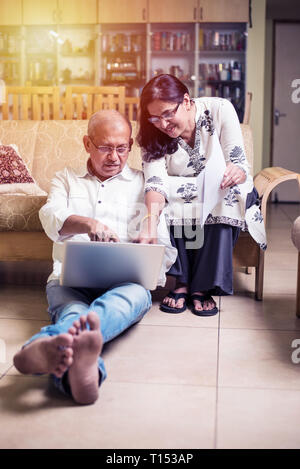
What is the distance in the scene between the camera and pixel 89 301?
1841mm

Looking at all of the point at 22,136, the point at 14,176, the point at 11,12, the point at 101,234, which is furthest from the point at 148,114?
the point at 11,12

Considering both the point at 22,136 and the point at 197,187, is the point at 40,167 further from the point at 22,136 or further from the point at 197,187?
the point at 197,187

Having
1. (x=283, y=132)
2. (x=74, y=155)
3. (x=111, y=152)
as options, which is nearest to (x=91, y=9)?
(x=283, y=132)

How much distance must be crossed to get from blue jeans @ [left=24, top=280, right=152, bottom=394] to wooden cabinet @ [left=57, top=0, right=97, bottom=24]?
16.5 feet

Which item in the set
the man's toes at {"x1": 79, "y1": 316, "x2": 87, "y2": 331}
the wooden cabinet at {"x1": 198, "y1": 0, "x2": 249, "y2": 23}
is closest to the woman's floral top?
the man's toes at {"x1": 79, "y1": 316, "x2": 87, "y2": 331}

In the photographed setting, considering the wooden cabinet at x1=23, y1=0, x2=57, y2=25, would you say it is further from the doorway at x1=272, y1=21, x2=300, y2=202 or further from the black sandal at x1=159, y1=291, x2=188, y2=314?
the black sandal at x1=159, y1=291, x2=188, y2=314

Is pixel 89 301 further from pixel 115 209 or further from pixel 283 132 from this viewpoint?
pixel 283 132

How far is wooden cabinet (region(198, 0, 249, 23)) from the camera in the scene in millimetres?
6016

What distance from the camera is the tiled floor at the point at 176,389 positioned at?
1.21 meters

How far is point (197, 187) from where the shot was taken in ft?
7.16

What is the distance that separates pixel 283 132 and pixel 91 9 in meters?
2.79

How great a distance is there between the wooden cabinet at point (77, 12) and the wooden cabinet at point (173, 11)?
0.66 metres

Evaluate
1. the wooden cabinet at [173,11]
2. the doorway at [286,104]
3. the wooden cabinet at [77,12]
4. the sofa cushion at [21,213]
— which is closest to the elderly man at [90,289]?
the sofa cushion at [21,213]

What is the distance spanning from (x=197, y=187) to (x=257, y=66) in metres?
4.57
